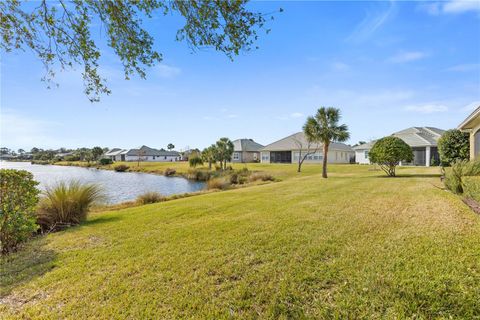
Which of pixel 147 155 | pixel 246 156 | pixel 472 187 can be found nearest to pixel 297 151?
pixel 246 156

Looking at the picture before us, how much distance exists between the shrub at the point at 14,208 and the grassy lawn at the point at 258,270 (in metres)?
0.51

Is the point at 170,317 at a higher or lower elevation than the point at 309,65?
lower

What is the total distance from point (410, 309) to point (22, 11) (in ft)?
25.5

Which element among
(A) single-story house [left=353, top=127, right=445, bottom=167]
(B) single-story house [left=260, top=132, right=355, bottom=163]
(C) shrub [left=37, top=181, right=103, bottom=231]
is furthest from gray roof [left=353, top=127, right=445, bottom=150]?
(C) shrub [left=37, top=181, right=103, bottom=231]

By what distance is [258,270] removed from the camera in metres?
3.74

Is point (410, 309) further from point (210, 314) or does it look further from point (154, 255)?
point (154, 255)

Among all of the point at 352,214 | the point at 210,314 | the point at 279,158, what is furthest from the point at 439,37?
the point at 279,158

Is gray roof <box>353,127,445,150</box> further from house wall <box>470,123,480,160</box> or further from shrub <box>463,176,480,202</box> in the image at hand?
shrub <box>463,176,480,202</box>

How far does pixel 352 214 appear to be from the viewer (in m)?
7.12

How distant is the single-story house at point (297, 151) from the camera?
44906 mm

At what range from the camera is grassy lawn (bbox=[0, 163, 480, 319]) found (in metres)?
2.90

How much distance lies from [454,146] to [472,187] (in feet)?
48.4

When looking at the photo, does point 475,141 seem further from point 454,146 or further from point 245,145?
point 245,145

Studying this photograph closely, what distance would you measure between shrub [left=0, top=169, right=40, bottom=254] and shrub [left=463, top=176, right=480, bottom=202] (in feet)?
37.8
